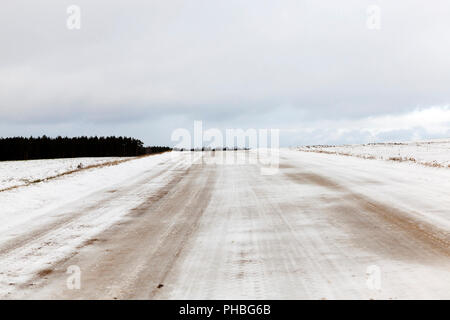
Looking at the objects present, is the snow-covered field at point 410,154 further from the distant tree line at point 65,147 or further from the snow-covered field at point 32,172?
the distant tree line at point 65,147

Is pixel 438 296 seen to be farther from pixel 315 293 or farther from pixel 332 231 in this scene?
pixel 332 231

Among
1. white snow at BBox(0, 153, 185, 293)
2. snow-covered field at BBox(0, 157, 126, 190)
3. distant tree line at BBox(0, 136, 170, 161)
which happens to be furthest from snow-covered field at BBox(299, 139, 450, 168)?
distant tree line at BBox(0, 136, 170, 161)

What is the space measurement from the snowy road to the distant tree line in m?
95.1

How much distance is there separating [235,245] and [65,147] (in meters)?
104

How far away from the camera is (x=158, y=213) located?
28.7 feet

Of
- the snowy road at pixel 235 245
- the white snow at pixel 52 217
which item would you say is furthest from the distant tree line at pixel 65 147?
the snowy road at pixel 235 245

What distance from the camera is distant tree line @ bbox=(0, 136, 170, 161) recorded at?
97.4 meters

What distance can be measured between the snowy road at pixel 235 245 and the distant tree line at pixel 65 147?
9505 centimetres

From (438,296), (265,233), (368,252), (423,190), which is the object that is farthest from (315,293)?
(423,190)

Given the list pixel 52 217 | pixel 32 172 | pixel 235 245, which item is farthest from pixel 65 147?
pixel 235 245

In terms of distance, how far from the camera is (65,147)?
10194 centimetres

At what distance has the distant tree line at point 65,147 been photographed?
320 ft

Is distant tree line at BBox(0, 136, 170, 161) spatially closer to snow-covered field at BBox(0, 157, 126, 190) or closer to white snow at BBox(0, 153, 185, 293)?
snow-covered field at BBox(0, 157, 126, 190)

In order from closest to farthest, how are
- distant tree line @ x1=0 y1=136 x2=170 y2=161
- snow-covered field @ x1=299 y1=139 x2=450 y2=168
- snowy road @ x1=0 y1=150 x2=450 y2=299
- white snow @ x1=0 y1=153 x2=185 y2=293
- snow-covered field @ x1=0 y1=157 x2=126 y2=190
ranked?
snowy road @ x1=0 y1=150 x2=450 y2=299 → white snow @ x1=0 y1=153 x2=185 y2=293 → snow-covered field @ x1=0 y1=157 x2=126 y2=190 → snow-covered field @ x1=299 y1=139 x2=450 y2=168 → distant tree line @ x1=0 y1=136 x2=170 y2=161
